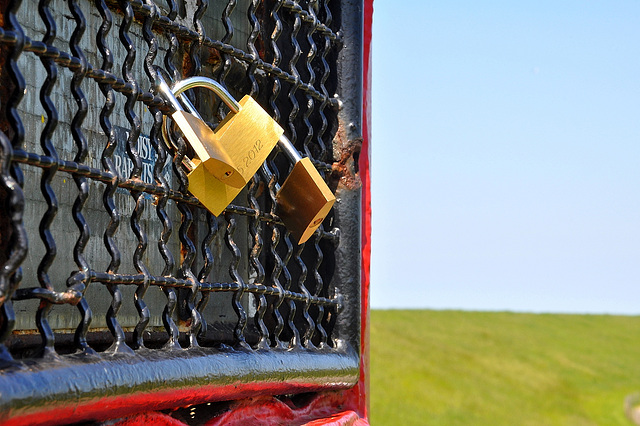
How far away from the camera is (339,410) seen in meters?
2.02

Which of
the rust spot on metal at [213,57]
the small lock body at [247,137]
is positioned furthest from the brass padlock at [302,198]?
the rust spot on metal at [213,57]

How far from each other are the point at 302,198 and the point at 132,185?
0.46 metres

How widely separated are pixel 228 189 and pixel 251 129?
0.13m

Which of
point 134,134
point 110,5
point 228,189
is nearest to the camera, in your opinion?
point 134,134

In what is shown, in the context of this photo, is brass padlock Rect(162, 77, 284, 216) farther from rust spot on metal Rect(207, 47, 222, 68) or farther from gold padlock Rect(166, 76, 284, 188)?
rust spot on metal Rect(207, 47, 222, 68)

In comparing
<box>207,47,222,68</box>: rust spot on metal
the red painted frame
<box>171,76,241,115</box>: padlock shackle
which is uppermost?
<box>207,47,222,68</box>: rust spot on metal

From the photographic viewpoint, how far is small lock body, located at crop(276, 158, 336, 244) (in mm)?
1616

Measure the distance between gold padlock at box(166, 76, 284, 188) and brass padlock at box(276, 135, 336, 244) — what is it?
0.13m

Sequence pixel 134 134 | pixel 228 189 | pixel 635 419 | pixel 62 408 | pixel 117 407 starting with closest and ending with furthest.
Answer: pixel 62 408 → pixel 117 407 → pixel 134 134 → pixel 228 189 → pixel 635 419

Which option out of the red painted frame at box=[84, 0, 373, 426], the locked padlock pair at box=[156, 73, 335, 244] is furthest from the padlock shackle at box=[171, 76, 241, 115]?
the red painted frame at box=[84, 0, 373, 426]

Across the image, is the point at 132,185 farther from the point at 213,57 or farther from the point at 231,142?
the point at 213,57

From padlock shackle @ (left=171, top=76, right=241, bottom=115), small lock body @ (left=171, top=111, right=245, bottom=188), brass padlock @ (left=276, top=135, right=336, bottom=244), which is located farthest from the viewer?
brass padlock @ (left=276, top=135, right=336, bottom=244)

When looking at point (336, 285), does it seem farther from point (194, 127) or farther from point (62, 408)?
point (62, 408)

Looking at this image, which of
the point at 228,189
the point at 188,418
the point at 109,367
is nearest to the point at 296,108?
the point at 228,189
